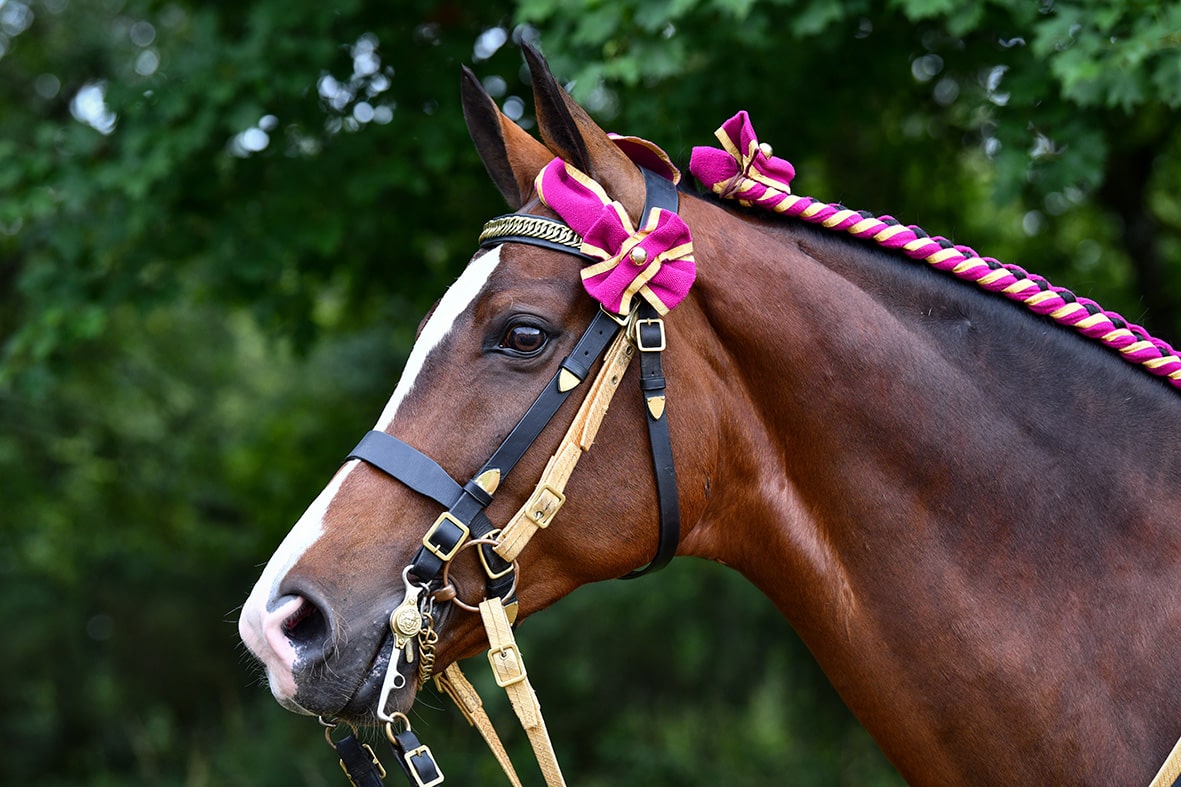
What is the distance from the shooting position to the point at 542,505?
6.69 ft

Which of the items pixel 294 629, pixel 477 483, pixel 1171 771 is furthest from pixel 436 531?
pixel 1171 771

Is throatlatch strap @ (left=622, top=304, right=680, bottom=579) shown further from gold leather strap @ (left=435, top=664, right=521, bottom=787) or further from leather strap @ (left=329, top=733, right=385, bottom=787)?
leather strap @ (left=329, top=733, right=385, bottom=787)

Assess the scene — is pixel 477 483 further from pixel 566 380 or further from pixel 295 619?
pixel 295 619

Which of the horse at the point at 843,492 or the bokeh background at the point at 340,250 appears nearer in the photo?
the horse at the point at 843,492

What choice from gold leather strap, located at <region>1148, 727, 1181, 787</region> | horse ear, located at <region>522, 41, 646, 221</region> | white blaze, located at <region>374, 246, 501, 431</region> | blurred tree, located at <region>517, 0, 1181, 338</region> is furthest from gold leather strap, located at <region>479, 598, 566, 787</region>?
blurred tree, located at <region>517, 0, 1181, 338</region>

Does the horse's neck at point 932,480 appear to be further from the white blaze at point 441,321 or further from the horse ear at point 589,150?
the white blaze at point 441,321

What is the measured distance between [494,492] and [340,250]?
3608mm

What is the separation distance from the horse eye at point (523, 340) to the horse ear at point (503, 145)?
406mm

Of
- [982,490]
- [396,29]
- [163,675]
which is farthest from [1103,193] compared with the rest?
[163,675]

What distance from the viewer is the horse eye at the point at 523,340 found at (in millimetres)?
2064

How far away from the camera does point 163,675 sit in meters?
11.1

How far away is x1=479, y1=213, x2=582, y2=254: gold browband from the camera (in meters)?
2.12

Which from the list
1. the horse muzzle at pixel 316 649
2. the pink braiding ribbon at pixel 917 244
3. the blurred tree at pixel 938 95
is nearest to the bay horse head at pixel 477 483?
the horse muzzle at pixel 316 649

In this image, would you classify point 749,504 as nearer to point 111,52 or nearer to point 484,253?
point 484,253
